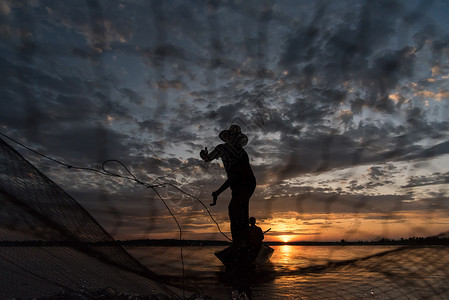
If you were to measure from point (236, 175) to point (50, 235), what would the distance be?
520 cm

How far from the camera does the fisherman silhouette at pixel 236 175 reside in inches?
344

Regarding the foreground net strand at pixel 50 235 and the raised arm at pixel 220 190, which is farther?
the raised arm at pixel 220 190

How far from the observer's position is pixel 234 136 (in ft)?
28.6

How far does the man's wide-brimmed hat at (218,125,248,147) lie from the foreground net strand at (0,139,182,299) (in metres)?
4.32

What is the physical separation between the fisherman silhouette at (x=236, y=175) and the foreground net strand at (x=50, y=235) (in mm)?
3787

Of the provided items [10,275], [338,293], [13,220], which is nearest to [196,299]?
[13,220]

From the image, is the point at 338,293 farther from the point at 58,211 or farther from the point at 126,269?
the point at 58,211

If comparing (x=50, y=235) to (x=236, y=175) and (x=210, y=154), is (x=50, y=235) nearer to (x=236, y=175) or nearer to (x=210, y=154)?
(x=210, y=154)

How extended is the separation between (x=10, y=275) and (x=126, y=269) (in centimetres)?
549

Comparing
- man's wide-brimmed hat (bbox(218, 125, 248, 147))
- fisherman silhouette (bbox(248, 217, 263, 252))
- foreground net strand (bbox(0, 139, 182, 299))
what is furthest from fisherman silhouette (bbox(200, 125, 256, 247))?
foreground net strand (bbox(0, 139, 182, 299))

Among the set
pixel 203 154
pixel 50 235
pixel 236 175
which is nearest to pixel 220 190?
pixel 236 175

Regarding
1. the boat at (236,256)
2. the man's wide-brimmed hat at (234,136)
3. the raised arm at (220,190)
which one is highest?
the man's wide-brimmed hat at (234,136)

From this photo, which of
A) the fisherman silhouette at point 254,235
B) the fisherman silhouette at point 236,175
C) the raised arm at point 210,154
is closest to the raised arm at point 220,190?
the fisherman silhouette at point 236,175

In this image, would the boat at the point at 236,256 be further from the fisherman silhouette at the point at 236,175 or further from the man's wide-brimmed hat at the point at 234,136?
the man's wide-brimmed hat at the point at 234,136
